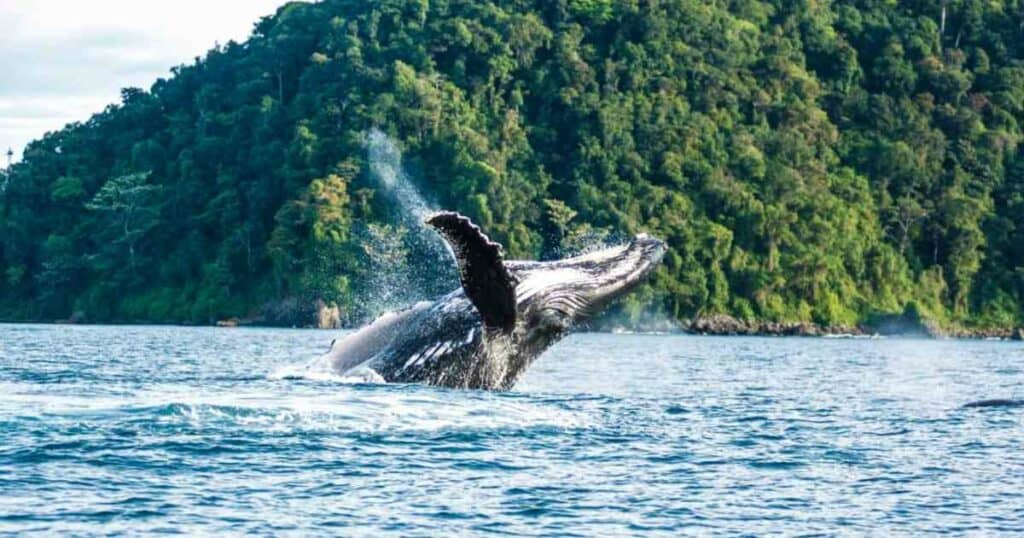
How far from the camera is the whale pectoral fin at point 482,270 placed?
1691 cm

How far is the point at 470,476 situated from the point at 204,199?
104 m

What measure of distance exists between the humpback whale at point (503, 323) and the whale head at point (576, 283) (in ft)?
0.04

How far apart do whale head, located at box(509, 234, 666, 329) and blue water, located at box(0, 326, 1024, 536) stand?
1.22m

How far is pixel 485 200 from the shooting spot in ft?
334

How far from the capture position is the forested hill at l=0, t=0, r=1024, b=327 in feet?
346

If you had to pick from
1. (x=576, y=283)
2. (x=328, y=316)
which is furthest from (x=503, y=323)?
(x=328, y=316)

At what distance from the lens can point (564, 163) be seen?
11200 cm

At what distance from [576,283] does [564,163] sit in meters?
92.6

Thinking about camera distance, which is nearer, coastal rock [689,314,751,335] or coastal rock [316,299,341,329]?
coastal rock [316,299,341,329]

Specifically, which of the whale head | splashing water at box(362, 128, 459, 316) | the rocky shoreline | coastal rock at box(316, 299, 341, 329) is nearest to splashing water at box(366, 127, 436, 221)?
splashing water at box(362, 128, 459, 316)

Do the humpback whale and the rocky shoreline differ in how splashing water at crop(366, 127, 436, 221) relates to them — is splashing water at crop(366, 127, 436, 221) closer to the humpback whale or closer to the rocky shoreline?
the rocky shoreline

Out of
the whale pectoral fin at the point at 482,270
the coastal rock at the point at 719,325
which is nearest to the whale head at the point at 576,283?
the whale pectoral fin at the point at 482,270

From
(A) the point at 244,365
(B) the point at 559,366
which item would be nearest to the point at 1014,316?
(B) the point at 559,366

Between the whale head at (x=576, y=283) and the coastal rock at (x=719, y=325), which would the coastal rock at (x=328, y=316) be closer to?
the coastal rock at (x=719, y=325)
